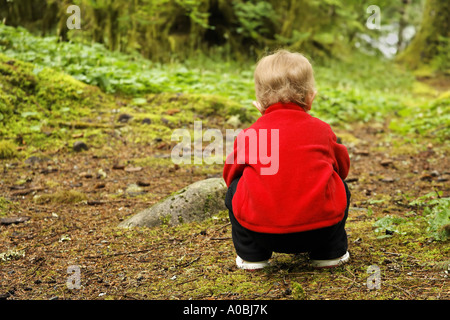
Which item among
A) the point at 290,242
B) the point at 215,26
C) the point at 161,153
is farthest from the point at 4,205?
the point at 215,26

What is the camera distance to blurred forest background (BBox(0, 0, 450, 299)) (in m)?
2.42

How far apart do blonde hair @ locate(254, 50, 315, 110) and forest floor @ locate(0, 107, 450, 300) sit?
1091mm

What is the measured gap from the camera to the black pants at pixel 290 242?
2.26 metres

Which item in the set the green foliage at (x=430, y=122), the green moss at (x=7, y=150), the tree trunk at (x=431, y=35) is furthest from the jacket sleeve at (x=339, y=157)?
the tree trunk at (x=431, y=35)

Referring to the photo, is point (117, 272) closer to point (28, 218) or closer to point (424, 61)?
point (28, 218)

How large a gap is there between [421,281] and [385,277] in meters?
0.19

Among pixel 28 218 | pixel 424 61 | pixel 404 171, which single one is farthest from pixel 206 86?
pixel 424 61

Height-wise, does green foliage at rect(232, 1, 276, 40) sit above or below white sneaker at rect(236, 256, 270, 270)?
above

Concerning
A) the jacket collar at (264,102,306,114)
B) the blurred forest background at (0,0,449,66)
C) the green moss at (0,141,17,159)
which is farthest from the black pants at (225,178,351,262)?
the blurred forest background at (0,0,449,66)

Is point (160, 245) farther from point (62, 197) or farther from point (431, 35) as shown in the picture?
point (431, 35)

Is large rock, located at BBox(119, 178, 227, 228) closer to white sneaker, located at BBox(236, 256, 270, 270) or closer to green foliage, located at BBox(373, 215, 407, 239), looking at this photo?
white sneaker, located at BBox(236, 256, 270, 270)

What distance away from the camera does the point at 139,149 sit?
5.77m

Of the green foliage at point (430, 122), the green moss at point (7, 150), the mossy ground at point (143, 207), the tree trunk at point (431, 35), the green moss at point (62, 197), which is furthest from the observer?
the tree trunk at point (431, 35)

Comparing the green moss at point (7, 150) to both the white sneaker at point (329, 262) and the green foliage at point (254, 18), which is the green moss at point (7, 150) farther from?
the green foliage at point (254, 18)
